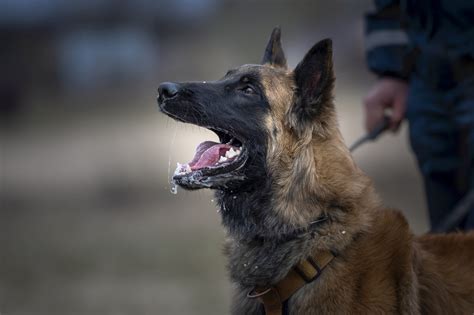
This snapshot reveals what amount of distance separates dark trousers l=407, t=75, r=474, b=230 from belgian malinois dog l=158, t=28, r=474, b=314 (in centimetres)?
80

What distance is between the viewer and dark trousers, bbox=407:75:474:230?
4.29m

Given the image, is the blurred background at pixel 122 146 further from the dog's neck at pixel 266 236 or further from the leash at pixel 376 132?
the dog's neck at pixel 266 236

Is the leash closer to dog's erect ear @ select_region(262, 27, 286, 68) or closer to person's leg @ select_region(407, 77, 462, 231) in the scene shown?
person's leg @ select_region(407, 77, 462, 231)

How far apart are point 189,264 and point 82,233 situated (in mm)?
2115

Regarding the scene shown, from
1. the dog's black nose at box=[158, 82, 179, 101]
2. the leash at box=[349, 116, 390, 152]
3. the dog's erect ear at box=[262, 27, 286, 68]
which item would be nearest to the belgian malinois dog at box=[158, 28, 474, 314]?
the dog's black nose at box=[158, 82, 179, 101]

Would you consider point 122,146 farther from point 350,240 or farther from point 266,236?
point 350,240

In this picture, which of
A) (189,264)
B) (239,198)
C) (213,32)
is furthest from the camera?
(213,32)

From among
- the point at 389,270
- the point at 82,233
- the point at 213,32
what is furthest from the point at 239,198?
the point at 213,32

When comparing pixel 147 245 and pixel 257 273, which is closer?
pixel 257 273

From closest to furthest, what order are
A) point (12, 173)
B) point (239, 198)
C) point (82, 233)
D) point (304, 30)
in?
1. point (239, 198)
2. point (82, 233)
3. point (12, 173)
4. point (304, 30)

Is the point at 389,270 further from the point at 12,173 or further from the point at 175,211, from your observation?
the point at 12,173

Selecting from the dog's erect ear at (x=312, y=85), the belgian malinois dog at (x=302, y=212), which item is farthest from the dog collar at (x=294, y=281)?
the dog's erect ear at (x=312, y=85)

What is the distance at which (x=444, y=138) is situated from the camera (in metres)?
4.36

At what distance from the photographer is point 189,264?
7766 millimetres
